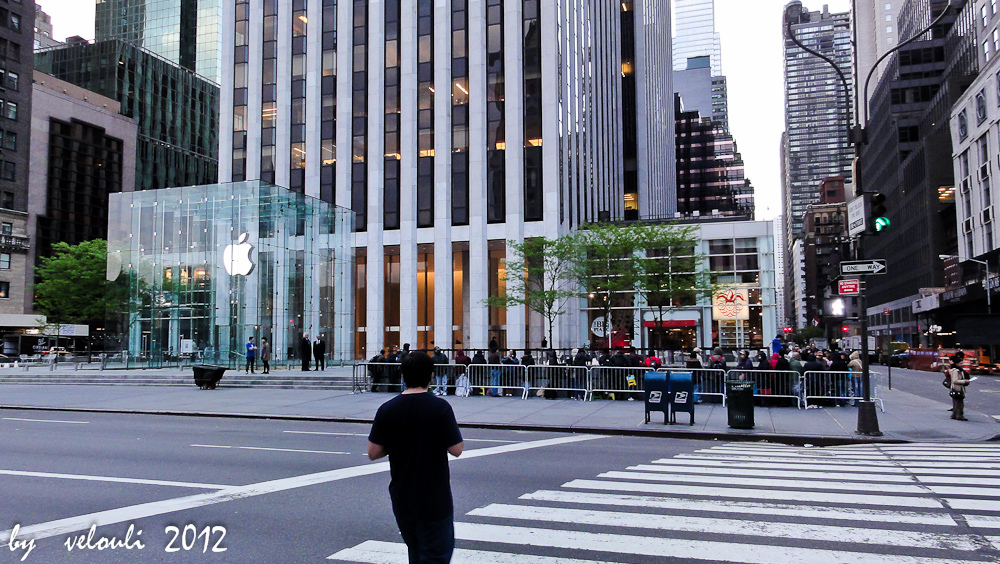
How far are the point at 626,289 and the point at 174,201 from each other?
2341cm

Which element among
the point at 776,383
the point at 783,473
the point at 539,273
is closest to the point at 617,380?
the point at 776,383

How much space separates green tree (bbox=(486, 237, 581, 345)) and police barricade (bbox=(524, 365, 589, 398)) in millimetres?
12498

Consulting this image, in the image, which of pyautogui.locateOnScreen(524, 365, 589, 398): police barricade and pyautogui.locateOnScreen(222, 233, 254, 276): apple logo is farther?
pyautogui.locateOnScreen(222, 233, 254, 276): apple logo

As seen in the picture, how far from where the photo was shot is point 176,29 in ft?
399

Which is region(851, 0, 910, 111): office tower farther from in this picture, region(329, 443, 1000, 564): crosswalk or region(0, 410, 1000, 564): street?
region(329, 443, 1000, 564): crosswalk

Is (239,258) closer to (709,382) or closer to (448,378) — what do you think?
(448,378)

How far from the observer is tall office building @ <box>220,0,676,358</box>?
1829 inches

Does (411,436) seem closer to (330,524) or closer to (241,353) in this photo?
(330,524)

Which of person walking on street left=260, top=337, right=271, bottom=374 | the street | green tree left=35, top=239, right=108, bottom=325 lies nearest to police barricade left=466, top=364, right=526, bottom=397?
the street

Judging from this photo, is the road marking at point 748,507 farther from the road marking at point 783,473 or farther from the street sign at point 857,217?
the street sign at point 857,217

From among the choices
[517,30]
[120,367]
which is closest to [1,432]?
[120,367]

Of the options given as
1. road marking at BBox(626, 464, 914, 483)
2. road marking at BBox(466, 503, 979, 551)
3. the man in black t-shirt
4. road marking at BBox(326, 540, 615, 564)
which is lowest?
road marking at BBox(626, 464, 914, 483)

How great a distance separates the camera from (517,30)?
46562 millimetres

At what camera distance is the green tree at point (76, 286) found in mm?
59594
